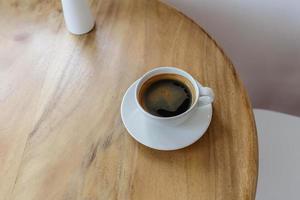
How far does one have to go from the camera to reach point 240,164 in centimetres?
59

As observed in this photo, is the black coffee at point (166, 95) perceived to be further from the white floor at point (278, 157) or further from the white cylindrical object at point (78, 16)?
the white floor at point (278, 157)

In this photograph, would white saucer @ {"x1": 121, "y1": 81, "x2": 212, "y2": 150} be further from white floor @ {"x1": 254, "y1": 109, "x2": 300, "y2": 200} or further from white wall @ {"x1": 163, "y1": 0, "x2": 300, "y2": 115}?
white wall @ {"x1": 163, "y1": 0, "x2": 300, "y2": 115}

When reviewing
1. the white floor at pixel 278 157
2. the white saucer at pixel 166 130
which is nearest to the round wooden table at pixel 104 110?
the white saucer at pixel 166 130

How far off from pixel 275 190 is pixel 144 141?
1.21 ft

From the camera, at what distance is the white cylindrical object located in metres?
0.72

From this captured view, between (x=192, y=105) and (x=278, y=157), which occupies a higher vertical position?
(x=192, y=105)

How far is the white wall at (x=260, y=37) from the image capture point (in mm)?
970

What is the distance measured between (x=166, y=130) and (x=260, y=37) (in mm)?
558

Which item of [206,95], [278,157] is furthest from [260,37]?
[206,95]

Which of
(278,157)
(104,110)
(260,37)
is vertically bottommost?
(278,157)

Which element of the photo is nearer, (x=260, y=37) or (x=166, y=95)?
(x=166, y=95)

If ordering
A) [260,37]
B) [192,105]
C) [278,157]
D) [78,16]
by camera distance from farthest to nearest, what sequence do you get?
[260,37] < [278,157] < [78,16] < [192,105]

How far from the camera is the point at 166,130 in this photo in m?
0.62

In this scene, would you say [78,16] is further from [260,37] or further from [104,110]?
[260,37]
